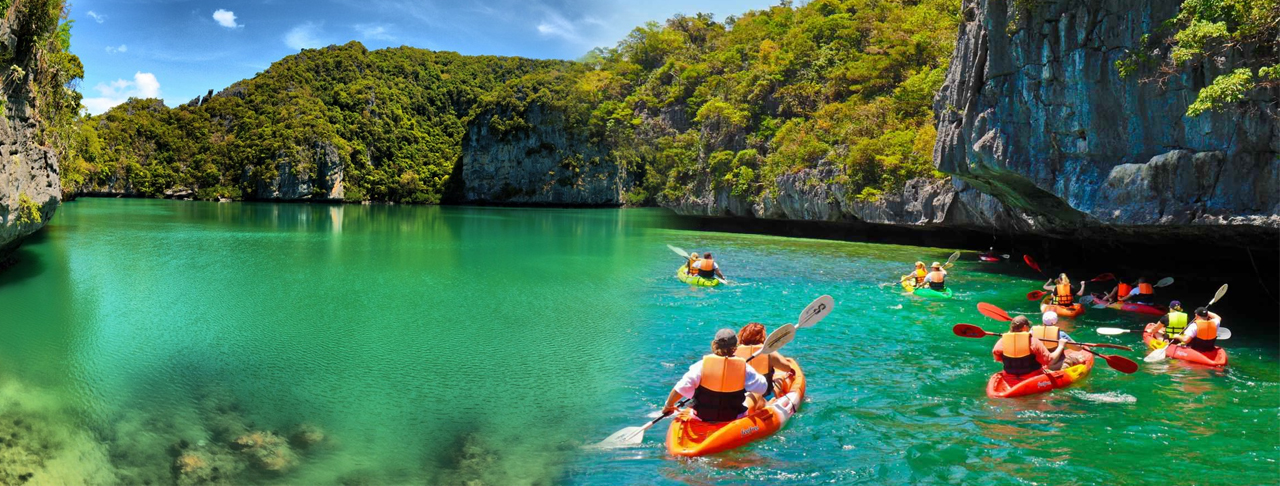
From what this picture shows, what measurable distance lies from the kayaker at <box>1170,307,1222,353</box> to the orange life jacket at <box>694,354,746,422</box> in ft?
26.8

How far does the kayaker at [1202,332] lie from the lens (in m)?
10.6

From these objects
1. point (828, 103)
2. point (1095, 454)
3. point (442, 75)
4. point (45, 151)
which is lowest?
point (1095, 454)

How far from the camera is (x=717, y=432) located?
707cm

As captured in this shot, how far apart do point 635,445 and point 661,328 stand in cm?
655

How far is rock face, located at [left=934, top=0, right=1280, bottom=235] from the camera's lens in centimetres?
1151

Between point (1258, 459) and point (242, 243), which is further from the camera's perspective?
point (242, 243)

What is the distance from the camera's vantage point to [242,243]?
31.4m

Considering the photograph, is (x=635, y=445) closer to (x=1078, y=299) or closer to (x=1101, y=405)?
(x=1101, y=405)

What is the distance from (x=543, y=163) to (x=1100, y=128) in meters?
91.9

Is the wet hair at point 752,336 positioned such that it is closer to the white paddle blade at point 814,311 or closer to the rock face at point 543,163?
the white paddle blade at point 814,311

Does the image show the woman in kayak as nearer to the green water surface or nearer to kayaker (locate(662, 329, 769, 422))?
the green water surface

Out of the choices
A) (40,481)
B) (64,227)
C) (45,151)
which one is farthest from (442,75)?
(40,481)

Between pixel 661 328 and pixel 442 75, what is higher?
pixel 442 75

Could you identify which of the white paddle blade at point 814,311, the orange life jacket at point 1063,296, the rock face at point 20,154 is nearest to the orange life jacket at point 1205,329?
the orange life jacket at point 1063,296
